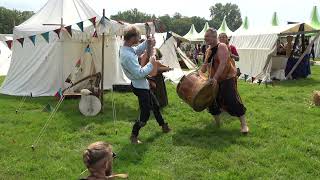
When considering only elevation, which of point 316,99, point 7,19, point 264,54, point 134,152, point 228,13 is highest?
point 228,13

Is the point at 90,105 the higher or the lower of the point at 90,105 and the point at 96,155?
the lower

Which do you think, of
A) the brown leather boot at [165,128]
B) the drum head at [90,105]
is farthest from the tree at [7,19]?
the brown leather boot at [165,128]

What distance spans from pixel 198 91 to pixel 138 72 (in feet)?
3.76

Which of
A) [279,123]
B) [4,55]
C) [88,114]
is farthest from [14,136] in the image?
[4,55]

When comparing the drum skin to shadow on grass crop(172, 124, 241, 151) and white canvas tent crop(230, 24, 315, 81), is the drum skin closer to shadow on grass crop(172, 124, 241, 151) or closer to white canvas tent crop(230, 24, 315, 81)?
shadow on grass crop(172, 124, 241, 151)

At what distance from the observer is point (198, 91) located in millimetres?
6250

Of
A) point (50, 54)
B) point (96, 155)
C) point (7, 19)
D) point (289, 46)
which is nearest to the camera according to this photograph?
point (96, 155)

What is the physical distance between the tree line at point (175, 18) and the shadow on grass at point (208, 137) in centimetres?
4560

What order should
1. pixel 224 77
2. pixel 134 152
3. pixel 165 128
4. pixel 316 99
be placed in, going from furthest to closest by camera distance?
pixel 316 99 → pixel 165 128 → pixel 224 77 → pixel 134 152

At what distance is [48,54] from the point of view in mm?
11547

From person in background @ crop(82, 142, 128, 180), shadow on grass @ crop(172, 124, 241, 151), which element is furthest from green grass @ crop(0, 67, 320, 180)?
person in background @ crop(82, 142, 128, 180)

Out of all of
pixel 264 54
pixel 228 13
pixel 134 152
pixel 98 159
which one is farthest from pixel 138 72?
pixel 228 13

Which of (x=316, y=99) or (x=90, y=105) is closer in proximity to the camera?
(x=90, y=105)

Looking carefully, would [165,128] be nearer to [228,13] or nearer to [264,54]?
[264,54]
